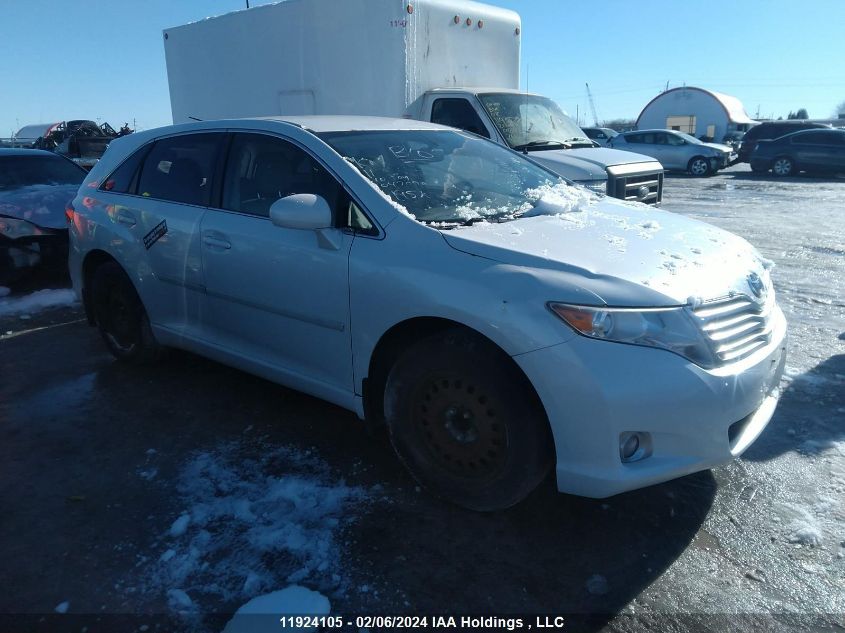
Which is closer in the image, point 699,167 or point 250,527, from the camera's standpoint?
point 250,527

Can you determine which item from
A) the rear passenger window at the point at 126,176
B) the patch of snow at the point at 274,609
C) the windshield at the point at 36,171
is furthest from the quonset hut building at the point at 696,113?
the patch of snow at the point at 274,609

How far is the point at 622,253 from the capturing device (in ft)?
9.42

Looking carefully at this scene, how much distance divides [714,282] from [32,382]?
A: 443cm

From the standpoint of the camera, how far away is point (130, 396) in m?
4.37

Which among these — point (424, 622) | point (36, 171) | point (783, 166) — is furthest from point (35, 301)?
point (783, 166)

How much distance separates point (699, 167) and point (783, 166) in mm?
2425

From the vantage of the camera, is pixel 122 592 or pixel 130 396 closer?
pixel 122 592

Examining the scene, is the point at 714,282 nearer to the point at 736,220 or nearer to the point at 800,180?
the point at 736,220

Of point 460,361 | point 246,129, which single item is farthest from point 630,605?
point 246,129

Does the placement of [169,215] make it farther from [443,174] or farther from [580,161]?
[580,161]

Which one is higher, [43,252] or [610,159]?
[610,159]

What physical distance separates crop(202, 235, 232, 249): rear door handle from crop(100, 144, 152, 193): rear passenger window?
1.05m

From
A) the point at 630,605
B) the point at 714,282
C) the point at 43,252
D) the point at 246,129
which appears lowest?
the point at 630,605

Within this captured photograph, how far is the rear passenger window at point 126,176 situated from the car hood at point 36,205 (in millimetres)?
2925
